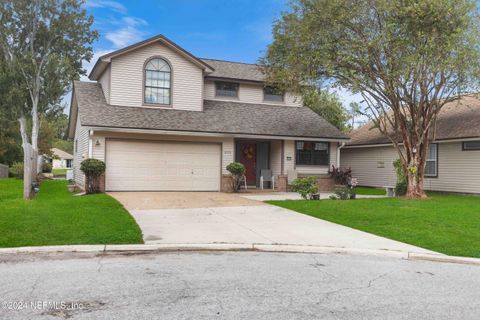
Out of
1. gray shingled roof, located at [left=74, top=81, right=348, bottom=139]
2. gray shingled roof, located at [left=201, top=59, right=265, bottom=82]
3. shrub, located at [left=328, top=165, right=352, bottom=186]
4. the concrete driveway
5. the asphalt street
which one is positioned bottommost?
the asphalt street

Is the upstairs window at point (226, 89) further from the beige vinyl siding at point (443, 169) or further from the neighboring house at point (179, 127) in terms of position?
the beige vinyl siding at point (443, 169)

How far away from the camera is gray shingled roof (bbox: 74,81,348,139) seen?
1777cm

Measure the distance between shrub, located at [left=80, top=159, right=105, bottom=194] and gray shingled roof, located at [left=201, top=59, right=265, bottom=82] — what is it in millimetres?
7617

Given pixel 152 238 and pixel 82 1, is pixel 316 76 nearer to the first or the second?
pixel 152 238

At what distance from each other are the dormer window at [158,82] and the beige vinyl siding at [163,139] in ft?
6.04

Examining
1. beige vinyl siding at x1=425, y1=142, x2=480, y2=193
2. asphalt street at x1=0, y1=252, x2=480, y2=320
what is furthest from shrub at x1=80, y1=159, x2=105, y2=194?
beige vinyl siding at x1=425, y1=142, x2=480, y2=193

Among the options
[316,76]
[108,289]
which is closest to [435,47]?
[316,76]

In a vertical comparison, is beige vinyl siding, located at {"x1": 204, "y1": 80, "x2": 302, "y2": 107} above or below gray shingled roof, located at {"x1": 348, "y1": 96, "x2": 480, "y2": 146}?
Answer: above

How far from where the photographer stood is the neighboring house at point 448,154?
1883 centimetres

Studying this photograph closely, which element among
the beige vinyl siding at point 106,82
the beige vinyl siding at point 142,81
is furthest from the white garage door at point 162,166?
the beige vinyl siding at point 106,82

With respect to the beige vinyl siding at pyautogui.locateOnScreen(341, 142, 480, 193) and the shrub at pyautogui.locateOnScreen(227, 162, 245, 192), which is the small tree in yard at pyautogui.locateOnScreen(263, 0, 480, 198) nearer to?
the beige vinyl siding at pyautogui.locateOnScreen(341, 142, 480, 193)

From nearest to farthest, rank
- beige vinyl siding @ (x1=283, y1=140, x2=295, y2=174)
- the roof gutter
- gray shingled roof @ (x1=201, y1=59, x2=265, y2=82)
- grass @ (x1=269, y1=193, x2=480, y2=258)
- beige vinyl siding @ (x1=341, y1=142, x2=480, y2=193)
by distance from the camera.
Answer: grass @ (x1=269, y1=193, x2=480, y2=258) → the roof gutter → beige vinyl siding @ (x1=341, y1=142, x2=480, y2=193) → beige vinyl siding @ (x1=283, y1=140, x2=295, y2=174) → gray shingled roof @ (x1=201, y1=59, x2=265, y2=82)

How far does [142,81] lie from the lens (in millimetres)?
19125

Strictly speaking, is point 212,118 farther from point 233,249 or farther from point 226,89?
point 233,249
